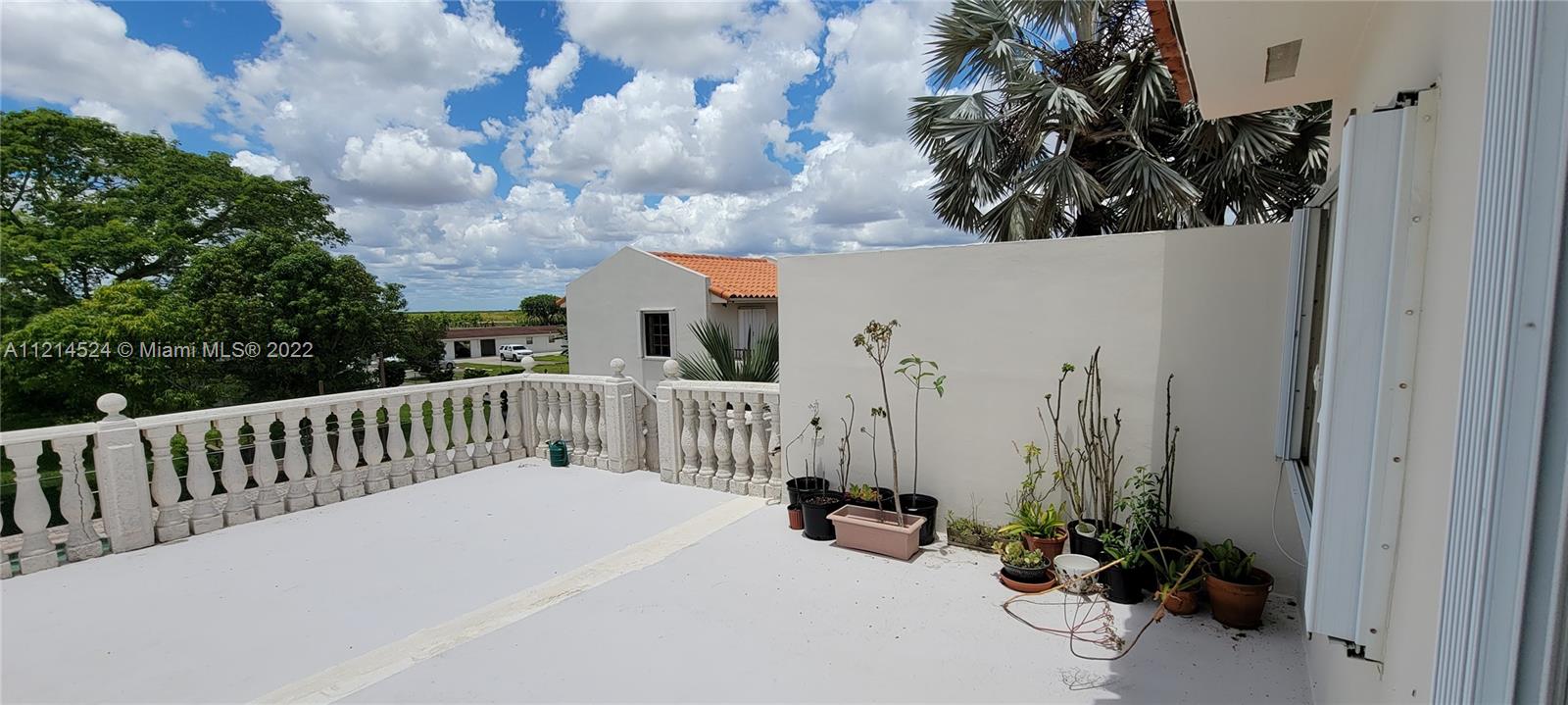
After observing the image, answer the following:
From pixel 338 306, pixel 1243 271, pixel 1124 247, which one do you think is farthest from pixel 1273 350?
pixel 338 306

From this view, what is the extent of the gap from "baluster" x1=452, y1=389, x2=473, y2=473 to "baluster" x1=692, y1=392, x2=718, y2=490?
2.28m

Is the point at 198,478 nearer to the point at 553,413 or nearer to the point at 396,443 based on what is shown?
the point at 396,443

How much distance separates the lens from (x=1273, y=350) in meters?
3.04

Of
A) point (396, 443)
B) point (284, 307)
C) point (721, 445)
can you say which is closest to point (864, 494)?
point (721, 445)

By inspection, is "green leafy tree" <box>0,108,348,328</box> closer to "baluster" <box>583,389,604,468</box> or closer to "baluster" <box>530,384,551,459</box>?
"baluster" <box>530,384,551,459</box>

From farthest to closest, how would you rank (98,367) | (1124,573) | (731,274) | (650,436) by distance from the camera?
(731,274)
(98,367)
(650,436)
(1124,573)

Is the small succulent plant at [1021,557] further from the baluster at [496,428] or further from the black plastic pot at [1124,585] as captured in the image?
the baluster at [496,428]

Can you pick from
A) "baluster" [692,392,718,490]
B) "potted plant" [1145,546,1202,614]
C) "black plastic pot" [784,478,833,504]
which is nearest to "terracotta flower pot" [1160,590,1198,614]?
"potted plant" [1145,546,1202,614]

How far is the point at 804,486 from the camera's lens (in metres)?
4.42

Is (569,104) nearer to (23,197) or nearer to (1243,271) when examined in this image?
(1243,271)

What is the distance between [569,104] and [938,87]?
204 inches

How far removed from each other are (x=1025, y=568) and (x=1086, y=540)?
374mm

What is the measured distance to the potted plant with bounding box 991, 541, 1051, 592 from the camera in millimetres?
3264

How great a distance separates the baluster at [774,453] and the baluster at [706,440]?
20.9 inches
